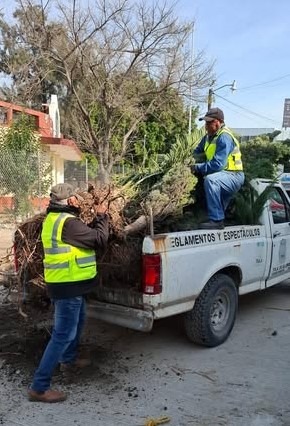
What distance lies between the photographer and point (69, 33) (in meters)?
25.2

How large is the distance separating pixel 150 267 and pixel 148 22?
75.9 feet

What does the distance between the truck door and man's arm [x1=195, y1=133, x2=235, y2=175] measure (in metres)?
1.00

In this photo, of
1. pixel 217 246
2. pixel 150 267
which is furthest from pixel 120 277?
pixel 217 246

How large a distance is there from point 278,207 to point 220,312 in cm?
192

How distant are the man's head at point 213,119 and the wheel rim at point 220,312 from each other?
1.91 m

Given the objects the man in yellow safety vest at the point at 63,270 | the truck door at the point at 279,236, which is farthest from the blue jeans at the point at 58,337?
the truck door at the point at 279,236

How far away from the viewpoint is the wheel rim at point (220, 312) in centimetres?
532

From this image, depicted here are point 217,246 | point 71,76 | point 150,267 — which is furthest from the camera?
point 71,76

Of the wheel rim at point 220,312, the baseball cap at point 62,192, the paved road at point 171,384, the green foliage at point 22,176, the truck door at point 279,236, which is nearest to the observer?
the paved road at point 171,384

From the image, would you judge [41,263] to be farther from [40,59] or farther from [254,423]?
[40,59]

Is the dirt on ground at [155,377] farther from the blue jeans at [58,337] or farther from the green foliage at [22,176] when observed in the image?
the green foliage at [22,176]

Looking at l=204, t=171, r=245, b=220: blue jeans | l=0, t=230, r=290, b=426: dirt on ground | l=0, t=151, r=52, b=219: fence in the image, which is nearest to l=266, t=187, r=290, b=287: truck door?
l=0, t=230, r=290, b=426: dirt on ground

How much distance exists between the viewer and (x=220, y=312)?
544cm

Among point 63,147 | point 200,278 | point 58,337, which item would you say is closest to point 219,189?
point 200,278
